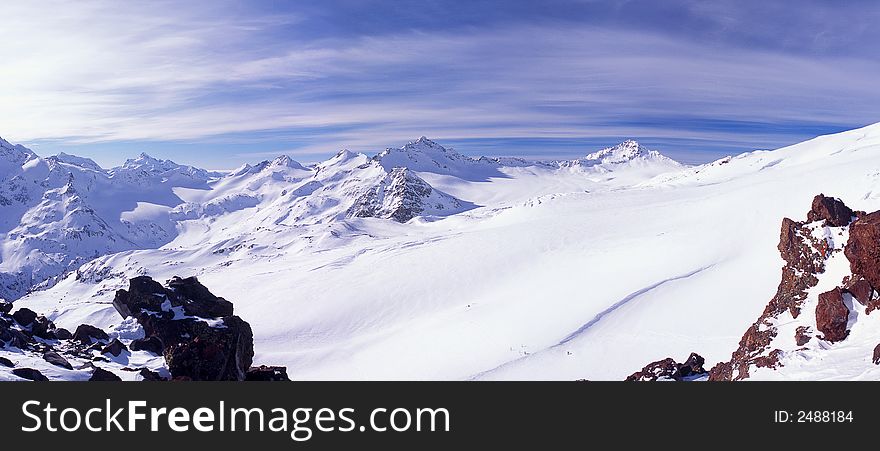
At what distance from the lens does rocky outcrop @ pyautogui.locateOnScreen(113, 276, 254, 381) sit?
18.6 meters

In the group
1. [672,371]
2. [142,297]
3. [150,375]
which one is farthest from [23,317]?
[672,371]

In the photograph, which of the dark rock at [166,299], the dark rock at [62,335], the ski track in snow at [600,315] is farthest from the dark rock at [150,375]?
the ski track in snow at [600,315]

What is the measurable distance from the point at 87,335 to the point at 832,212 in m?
34.5

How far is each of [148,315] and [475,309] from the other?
90.3 feet

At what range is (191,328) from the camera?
72.1 ft

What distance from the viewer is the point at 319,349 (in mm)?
43000

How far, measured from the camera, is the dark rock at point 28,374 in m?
14.9

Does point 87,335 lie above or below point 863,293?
below

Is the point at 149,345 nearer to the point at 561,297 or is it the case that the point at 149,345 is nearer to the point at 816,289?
the point at 816,289

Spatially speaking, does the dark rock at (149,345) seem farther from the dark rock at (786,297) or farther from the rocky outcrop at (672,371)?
the dark rock at (786,297)
